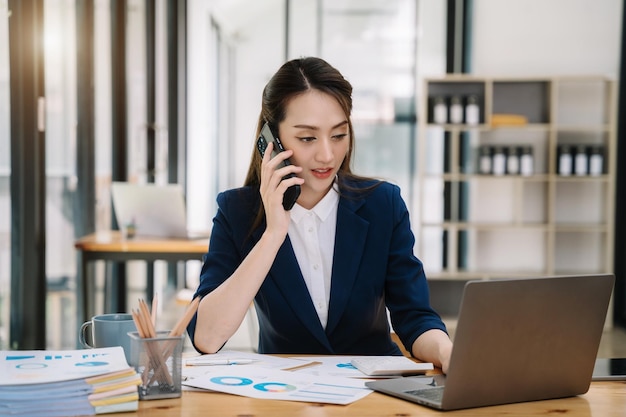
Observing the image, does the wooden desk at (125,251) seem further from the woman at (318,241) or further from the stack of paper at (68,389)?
the stack of paper at (68,389)

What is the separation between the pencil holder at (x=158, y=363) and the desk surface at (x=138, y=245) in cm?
237

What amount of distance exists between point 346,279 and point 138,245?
1.97 meters

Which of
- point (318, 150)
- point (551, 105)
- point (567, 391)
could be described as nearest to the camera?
point (567, 391)

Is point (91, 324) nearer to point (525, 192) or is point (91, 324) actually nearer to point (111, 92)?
point (111, 92)

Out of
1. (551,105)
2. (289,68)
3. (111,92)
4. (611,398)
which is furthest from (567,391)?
(551,105)

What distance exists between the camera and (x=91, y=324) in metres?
1.55

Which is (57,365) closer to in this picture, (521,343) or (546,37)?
(521,343)

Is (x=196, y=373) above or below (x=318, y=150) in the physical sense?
below

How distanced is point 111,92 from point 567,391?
3840 mm

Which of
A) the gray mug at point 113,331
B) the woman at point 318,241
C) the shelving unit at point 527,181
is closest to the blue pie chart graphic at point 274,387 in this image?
the gray mug at point 113,331

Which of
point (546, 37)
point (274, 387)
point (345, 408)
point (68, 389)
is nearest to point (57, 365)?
point (68, 389)

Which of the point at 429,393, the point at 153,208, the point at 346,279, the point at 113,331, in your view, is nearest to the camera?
the point at 429,393

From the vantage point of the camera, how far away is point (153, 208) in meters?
3.97

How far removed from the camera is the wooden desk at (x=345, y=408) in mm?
1285
